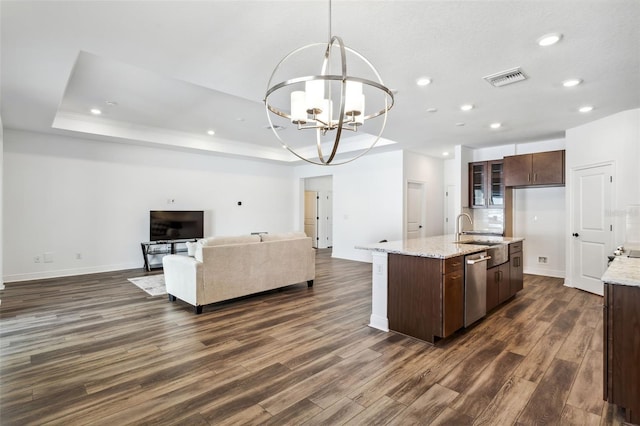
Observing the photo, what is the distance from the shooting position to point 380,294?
348 cm

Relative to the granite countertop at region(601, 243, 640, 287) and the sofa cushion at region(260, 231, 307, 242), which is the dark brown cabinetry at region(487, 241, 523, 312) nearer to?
the granite countertop at region(601, 243, 640, 287)

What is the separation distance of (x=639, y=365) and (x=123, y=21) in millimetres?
Result: 4071

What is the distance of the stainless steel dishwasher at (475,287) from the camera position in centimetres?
328

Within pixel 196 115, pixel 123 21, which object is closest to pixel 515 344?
pixel 123 21

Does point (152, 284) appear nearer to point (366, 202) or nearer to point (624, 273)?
point (366, 202)

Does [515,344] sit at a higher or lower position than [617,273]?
lower

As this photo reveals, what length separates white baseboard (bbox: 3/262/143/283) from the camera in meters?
5.50

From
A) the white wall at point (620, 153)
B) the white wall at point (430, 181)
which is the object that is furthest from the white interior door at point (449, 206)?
the white wall at point (620, 153)

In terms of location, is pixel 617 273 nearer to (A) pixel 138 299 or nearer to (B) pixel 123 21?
(B) pixel 123 21

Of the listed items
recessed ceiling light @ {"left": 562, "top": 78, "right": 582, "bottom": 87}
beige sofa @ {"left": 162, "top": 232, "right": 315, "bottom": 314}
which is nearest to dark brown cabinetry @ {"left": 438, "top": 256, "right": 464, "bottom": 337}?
recessed ceiling light @ {"left": 562, "top": 78, "right": 582, "bottom": 87}

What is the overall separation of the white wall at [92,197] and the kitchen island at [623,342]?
7.34 meters

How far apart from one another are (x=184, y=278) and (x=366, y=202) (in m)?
4.83

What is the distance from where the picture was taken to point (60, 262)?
5.91m

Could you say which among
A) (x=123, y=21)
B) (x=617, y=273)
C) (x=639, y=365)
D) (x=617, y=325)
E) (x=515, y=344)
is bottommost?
(x=515, y=344)
